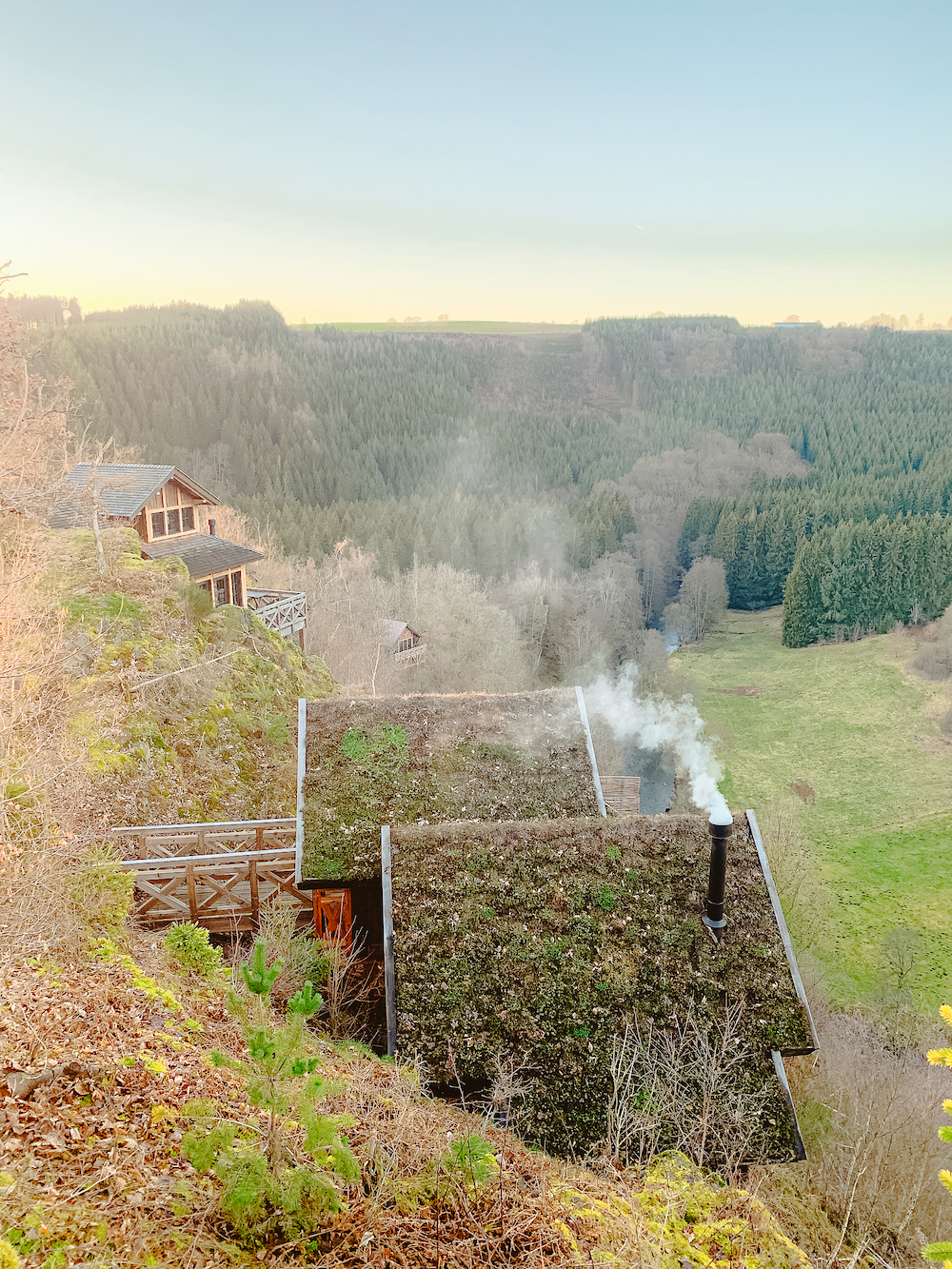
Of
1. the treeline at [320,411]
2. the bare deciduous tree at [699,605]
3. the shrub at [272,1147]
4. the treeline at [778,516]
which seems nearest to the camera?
the shrub at [272,1147]

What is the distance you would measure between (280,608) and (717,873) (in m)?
26.1

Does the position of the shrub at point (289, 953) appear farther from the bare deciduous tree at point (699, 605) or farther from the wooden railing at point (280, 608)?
the bare deciduous tree at point (699, 605)

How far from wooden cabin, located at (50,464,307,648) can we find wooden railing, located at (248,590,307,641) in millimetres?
496

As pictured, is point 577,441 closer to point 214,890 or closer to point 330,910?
point 330,910

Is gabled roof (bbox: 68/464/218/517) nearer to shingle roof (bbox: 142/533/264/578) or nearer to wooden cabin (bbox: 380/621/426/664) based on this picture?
shingle roof (bbox: 142/533/264/578)

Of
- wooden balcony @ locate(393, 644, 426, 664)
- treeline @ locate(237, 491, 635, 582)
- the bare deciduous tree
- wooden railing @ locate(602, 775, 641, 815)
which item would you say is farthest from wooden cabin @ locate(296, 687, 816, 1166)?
the bare deciduous tree

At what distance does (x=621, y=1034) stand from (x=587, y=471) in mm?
99182

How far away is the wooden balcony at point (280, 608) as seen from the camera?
33.0m

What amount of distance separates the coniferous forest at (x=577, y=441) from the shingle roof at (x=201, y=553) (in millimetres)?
32008

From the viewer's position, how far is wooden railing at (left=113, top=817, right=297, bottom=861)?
1597 cm

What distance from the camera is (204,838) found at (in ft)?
52.5

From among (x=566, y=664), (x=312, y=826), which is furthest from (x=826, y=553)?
(x=312, y=826)

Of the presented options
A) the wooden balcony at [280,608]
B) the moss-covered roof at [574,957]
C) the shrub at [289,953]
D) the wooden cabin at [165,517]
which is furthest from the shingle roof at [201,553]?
the moss-covered roof at [574,957]

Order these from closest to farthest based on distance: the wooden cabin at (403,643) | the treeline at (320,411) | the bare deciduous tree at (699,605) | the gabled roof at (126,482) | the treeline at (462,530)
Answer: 1. the gabled roof at (126,482)
2. the wooden cabin at (403,643)
3. the treeline at (462,530)
4. the bare deciduous tree at (699,605)
5. the treeline at (320,411)
